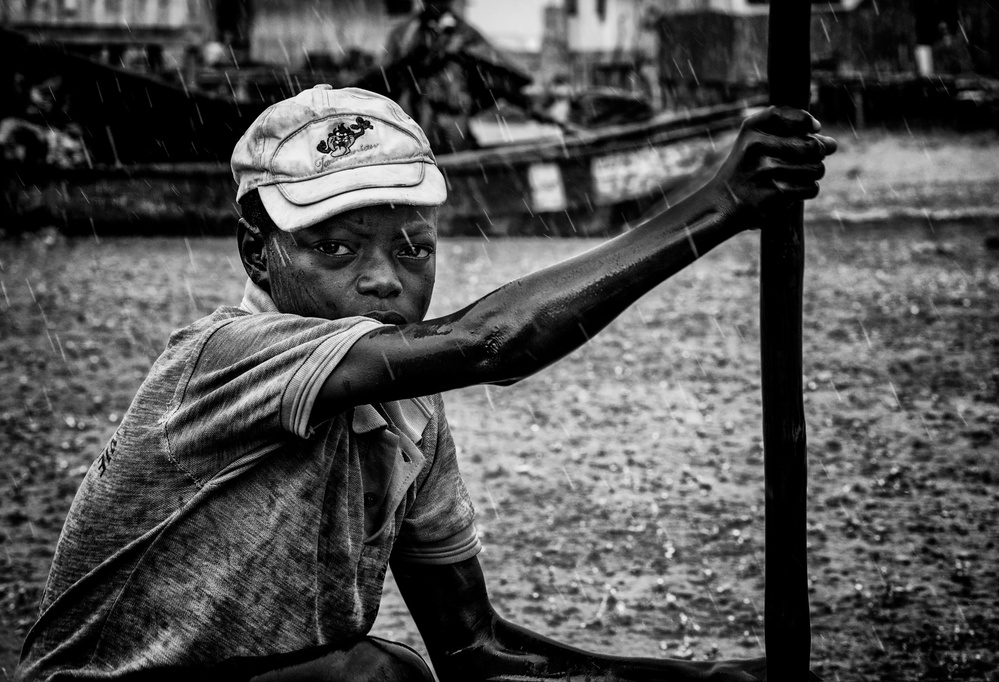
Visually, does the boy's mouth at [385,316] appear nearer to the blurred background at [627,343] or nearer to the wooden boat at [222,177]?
the blurred background at [627,343]

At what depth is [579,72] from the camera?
32125 millimetres

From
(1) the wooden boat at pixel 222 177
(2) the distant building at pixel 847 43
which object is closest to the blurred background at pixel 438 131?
(1) the wooden boat at pixel 222 177

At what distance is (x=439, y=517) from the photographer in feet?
6.70

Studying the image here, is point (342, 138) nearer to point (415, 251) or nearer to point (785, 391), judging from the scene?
point (415, 251)

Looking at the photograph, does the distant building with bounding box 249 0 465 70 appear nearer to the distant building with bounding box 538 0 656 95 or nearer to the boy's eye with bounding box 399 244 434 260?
the distant building with bounding box 538 0 656 95

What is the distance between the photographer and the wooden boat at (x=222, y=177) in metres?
11.2

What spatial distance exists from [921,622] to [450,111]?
10.3 m

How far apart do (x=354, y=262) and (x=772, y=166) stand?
74cm

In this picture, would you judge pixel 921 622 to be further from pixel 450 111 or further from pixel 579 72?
pixel 579 72

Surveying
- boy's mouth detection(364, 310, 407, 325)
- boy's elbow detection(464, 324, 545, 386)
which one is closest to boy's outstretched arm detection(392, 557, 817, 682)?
boy's mouth detection(364, 310, 407, 325)

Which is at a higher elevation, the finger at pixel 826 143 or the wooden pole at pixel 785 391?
the finger at pixel 826 143

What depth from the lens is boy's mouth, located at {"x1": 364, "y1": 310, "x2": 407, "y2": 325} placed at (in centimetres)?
176

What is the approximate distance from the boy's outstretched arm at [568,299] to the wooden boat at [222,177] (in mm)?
9560

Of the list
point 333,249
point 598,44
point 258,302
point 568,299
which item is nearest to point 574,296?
point 568,299
